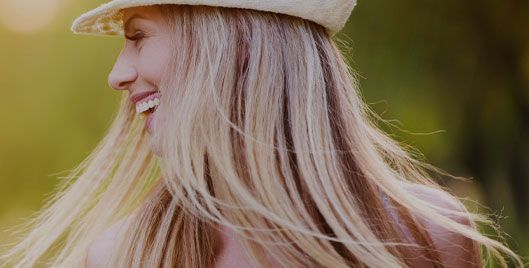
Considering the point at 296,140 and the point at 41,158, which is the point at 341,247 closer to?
the point at 296,140

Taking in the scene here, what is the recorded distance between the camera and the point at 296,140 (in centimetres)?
147

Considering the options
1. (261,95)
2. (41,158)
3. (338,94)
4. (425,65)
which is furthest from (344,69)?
(41,158)

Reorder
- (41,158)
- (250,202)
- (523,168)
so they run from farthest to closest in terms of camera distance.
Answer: (41,158) → (523,168) → (250,202)

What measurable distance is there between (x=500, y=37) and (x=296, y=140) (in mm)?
2877

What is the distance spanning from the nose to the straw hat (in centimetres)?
9

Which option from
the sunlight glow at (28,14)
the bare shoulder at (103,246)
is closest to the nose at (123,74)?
the bare shoulder at (103,246)

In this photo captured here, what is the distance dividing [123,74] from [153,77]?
0.06 meters

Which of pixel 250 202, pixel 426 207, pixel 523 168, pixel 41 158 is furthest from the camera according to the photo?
pixel 41 158

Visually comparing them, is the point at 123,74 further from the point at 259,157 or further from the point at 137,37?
the point at 259,157

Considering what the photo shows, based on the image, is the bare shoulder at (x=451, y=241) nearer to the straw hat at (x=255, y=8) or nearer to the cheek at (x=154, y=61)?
the straw hat at (x=255, y=8)

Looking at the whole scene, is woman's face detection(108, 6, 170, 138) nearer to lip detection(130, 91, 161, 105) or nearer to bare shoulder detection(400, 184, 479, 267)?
lip detection(130, 91, 161, 105)

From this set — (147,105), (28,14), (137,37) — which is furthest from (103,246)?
(28,14)

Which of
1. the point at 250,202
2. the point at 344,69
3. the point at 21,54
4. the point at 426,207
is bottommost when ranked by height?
the point at 21,54

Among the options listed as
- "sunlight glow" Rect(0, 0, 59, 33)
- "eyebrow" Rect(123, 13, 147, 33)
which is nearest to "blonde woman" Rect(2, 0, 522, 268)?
"eyebrow" Rect(123, 13, 147, 33)
